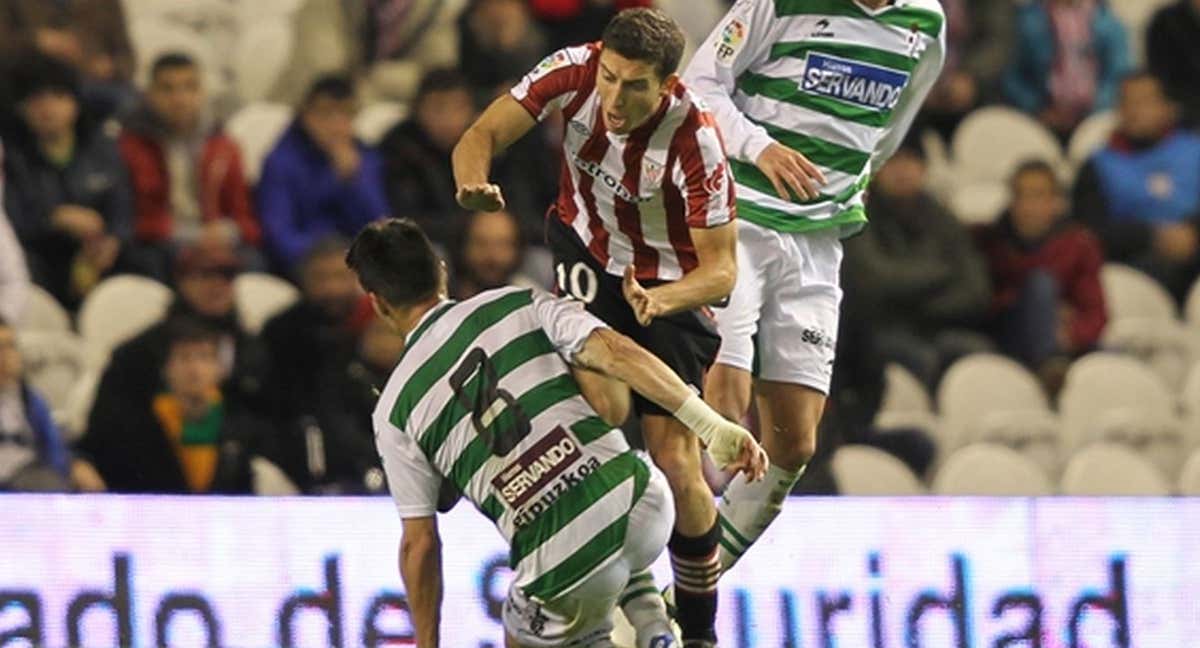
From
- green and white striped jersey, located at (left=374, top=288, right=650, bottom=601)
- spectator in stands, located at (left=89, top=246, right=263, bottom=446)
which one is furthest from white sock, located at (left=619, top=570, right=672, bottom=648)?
spectator in stands, located at (left=89, top=246, right=263, bottom=446)

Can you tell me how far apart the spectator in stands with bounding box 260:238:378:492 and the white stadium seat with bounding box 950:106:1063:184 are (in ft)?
11.0

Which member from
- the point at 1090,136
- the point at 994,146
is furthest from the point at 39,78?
the point at 1090,136

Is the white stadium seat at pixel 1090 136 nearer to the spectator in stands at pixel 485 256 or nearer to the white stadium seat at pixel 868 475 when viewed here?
the white stadium seat at pixel 868 475

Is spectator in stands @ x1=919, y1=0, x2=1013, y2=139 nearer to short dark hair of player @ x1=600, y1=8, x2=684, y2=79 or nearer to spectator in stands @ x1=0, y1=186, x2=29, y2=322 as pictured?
spectator in stands @ x1=0, y1=186, x2=29, y2=322

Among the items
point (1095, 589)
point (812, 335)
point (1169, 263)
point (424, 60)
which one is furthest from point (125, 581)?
point (1169, 263)

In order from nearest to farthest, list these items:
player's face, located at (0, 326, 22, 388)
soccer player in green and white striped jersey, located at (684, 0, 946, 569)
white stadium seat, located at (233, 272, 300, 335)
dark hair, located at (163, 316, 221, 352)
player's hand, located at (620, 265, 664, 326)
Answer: player's hand, located at (620, 265, 664, 326) < soccer player in green and white striped jersey, located at (684, 0, 946, 569) < player's face, located at (0, 326, 22, 388) < dark hair, located at (163, 316, 221, 352) < white stadium seat, located at (233, 272, 300, 335)

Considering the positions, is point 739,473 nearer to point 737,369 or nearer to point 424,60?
point 737,369

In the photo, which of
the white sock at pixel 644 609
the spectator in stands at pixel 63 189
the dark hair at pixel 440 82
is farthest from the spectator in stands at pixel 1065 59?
the white sock at pixel 644 609

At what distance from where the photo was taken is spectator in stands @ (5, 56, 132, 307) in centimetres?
1123

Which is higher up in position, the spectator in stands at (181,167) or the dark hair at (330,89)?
the dark hair at (330,89)

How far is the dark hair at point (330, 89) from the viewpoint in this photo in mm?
11680

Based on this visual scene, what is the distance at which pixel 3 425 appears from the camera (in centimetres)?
995

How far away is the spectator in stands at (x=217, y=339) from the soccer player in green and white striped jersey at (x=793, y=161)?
2718mm

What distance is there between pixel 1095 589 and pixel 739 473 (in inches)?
58.3
